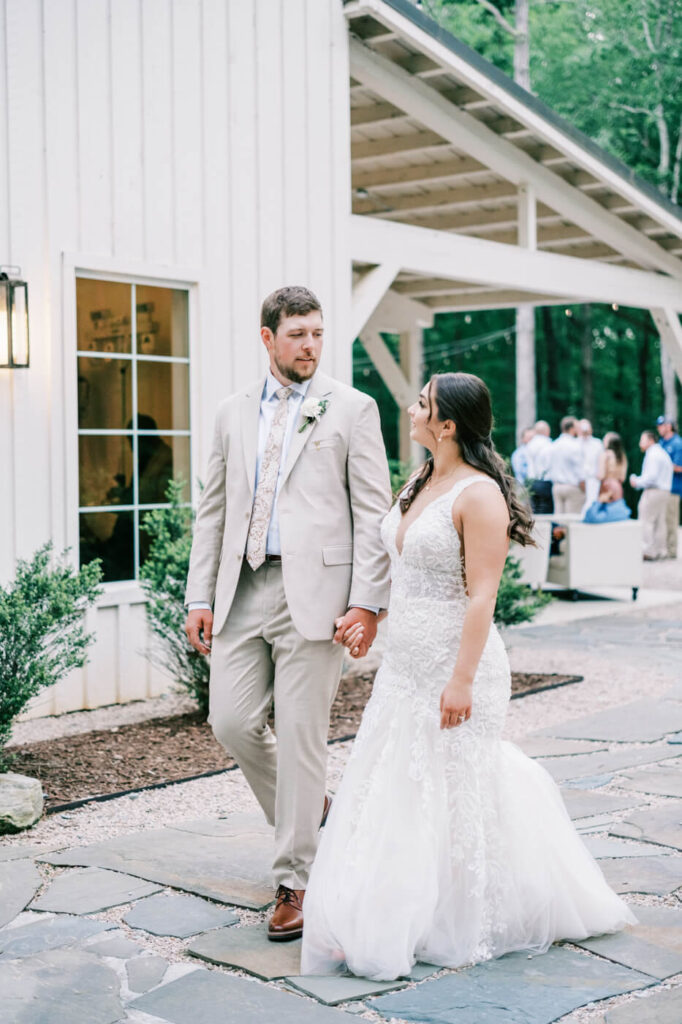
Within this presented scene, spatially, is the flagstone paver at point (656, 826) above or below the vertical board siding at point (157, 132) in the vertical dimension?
below

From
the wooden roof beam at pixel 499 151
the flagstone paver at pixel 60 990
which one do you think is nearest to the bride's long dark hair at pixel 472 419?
the flagstone paver at pixel 60 990

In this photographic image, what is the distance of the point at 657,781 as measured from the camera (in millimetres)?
5719

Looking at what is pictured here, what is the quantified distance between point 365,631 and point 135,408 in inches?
166

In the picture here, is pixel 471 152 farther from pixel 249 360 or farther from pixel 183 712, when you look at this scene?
pixel 183 712

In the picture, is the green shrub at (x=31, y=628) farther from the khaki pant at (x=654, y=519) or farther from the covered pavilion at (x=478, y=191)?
the khaki pant at (x=654, y=519)

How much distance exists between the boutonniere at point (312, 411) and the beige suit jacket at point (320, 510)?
0.02m

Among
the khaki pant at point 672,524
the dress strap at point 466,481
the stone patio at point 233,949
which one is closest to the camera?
the stone patio at point 233,949

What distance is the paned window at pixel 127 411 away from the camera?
7457 mm

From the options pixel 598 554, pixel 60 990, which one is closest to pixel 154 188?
pixel 60 990

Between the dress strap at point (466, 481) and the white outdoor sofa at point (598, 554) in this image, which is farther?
the white outdoor sofa at point (598, 554)

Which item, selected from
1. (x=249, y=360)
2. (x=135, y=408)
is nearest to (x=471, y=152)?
(x=249, y=360)

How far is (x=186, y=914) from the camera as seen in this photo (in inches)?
159

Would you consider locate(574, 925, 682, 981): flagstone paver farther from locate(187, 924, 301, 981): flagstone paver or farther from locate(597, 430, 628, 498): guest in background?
locate(597, 430, 628, 498): guest in background

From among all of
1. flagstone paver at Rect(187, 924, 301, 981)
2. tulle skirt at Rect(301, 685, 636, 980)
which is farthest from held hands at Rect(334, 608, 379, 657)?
flagstone paver at Rect(187, 924, 301, 981)
